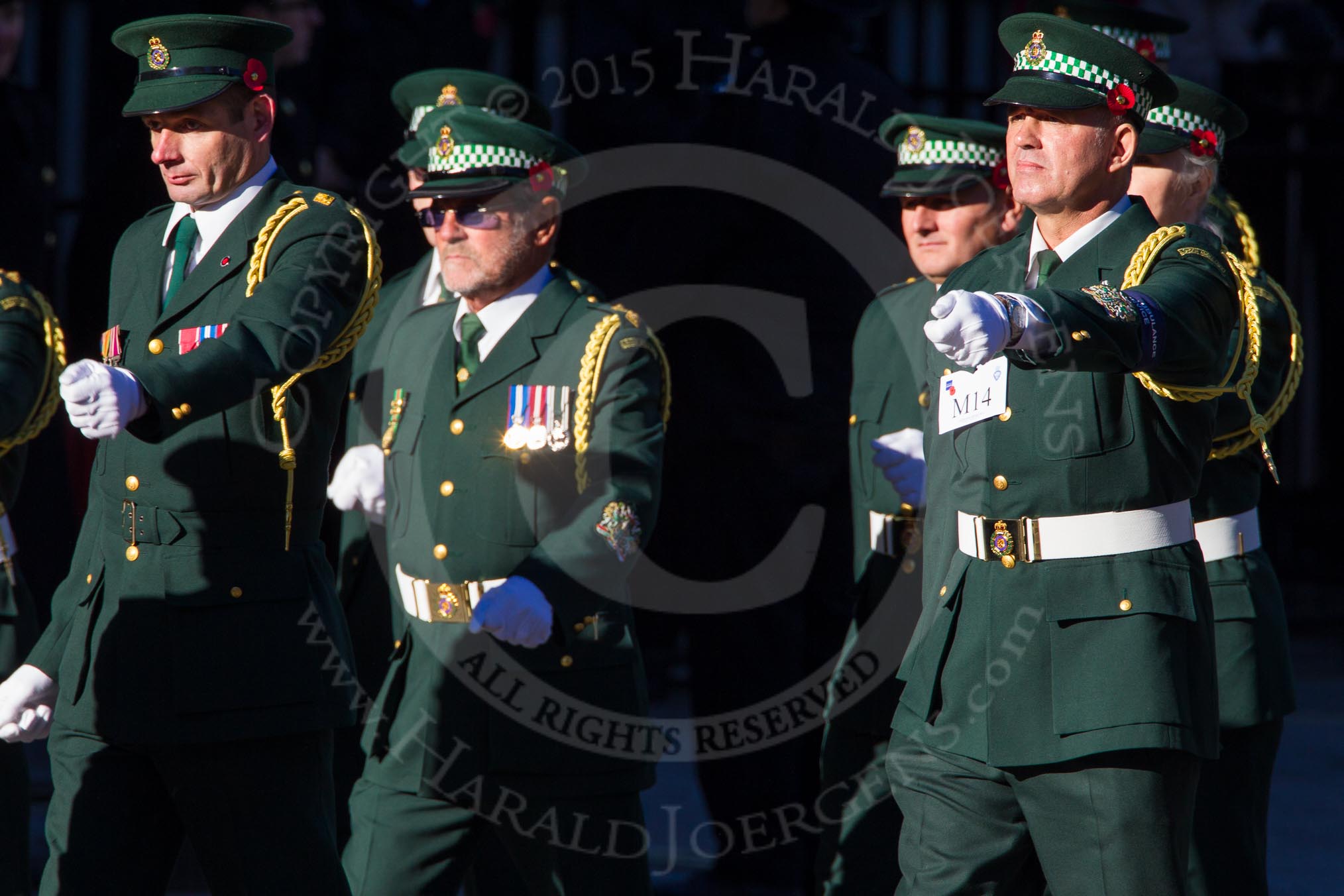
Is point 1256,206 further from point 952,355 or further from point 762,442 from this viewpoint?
point 952,355

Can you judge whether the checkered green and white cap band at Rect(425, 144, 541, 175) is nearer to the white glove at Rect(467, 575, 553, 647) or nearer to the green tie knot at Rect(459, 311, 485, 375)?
the green tie knot at Rect(459, 311, 485, 375)

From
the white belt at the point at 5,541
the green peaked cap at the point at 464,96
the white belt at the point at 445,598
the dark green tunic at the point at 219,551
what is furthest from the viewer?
the green peaked cap at the point at 464,96

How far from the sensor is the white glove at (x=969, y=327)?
8.23ft

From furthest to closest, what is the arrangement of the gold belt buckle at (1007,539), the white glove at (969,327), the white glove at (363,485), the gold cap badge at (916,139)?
1. the gold cap badge at (916,139)
2. the white glove at (363,485)
3. the gold belt buckle at (1007,539)
4. the white glove at (969,327)

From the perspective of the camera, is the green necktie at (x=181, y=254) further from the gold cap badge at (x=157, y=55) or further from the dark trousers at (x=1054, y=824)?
the dark trousers at (x=1054, y=824)

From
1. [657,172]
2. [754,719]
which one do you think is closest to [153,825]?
[754,719]

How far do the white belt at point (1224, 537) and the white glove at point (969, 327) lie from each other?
1.43 meters

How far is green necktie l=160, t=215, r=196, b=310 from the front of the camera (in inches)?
131

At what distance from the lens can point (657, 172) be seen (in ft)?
19.8

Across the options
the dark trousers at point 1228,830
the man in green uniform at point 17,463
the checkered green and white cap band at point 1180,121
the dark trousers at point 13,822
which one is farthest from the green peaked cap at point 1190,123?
the dark trousers at point 13,822

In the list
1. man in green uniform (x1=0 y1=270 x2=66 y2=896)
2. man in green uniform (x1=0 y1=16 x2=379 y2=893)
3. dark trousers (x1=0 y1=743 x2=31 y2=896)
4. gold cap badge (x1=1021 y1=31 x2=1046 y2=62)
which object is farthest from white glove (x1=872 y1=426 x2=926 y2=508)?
dark trousers (x1=0 y1=743 x2=31 y2=896)

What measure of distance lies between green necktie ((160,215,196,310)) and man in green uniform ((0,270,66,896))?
0.43 metres

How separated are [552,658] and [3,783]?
107 centimetres

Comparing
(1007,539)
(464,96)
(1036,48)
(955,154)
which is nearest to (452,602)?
(1007,539)
